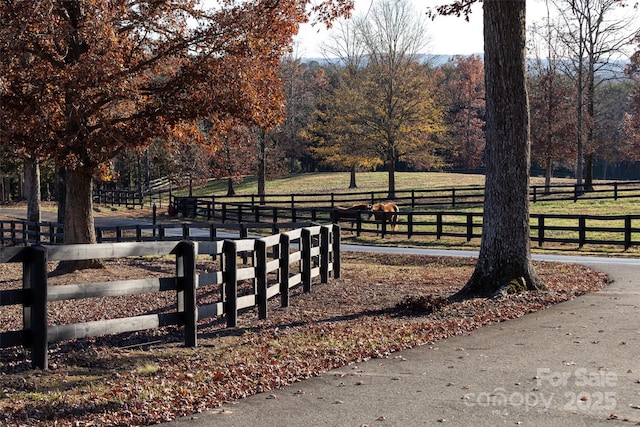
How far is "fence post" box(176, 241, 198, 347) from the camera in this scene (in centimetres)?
973

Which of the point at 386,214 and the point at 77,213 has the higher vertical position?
the point at 77,213

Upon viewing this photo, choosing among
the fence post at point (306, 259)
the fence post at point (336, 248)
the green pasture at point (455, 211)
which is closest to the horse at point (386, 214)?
the green pasture at point (455, 211)

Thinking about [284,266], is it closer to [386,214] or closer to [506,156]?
[506,156]

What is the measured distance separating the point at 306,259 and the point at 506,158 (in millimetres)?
4155

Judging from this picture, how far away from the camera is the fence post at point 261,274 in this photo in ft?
38.7

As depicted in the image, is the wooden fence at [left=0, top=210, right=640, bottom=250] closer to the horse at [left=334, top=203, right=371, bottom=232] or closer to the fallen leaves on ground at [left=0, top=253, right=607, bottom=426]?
the horse at [left=334, top=203, right=371, bottom=232]

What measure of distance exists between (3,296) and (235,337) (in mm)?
3381

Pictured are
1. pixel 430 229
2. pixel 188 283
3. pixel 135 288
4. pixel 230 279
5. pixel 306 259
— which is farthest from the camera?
pixel 430 229

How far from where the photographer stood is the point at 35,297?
826 centimetres

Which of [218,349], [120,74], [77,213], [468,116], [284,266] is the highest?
[468,116]

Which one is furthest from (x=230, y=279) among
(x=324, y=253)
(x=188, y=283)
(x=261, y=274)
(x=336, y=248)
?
(x=336, y=248)

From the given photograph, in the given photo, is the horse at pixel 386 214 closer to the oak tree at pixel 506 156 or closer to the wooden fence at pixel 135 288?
the oak tree at pixel 506 156

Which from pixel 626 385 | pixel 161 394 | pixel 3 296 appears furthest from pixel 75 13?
pixel 626 385

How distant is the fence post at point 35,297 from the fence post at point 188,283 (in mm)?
1878
